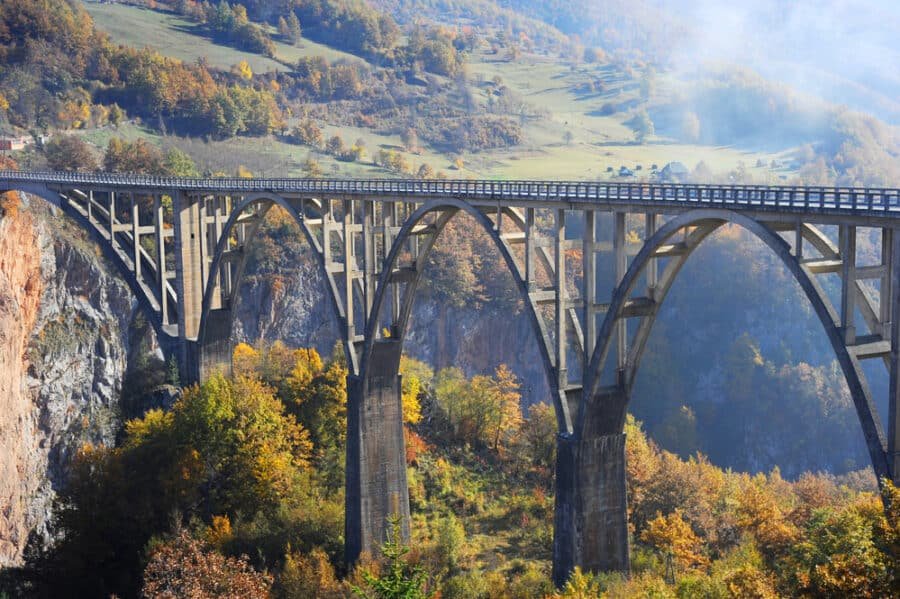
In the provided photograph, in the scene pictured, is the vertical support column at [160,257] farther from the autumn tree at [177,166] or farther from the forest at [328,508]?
the autumn tree at [177,166]

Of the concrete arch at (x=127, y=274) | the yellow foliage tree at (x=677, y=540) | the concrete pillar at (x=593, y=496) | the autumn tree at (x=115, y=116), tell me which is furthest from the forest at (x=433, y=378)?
the concrete arch at (x=127, y=274)

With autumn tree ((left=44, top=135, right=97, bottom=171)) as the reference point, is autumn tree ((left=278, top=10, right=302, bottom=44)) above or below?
above

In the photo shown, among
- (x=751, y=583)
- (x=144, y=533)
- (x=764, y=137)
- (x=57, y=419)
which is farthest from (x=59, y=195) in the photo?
(x=764, y=137)

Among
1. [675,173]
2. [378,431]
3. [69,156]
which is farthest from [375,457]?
[675,173]

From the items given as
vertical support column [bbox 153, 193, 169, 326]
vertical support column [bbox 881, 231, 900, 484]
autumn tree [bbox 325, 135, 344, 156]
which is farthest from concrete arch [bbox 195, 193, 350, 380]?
autumn tree [bbox 325, 135, 344, 156]

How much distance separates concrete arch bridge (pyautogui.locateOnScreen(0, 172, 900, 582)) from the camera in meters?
27.3

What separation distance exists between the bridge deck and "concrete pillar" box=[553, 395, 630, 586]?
7.03 metres

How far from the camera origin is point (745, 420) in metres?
113

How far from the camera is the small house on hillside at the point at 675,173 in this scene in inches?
5640

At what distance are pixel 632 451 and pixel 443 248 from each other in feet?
192

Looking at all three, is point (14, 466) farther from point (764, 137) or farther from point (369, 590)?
point (764, 137)

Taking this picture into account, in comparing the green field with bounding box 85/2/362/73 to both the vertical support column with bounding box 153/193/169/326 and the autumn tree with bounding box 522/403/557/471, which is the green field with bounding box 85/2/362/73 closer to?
the vertical support column with bounding box 153/193/169/326

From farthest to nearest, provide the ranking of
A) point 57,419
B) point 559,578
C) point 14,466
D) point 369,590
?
point 57,419 < point 14,466 < point 369,590 < point 559,578

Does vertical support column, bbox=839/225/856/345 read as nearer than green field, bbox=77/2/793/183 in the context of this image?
Yes
